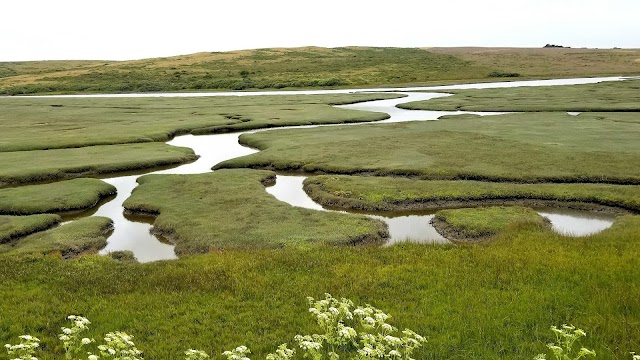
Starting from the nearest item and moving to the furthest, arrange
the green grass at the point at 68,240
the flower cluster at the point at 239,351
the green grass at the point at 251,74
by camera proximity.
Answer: the flower cluster at the point at 239,351 → the green grass at the point at 68,240 → the green grass at the point at 251,74

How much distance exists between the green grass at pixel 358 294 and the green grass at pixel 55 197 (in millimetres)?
10465

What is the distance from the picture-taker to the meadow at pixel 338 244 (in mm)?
13461

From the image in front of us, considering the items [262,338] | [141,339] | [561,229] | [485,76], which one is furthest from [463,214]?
[485,76]

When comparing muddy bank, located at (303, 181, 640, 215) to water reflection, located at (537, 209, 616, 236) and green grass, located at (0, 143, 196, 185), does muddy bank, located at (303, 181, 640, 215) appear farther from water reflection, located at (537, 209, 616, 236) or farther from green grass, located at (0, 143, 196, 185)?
green grass, located at (0, 143, 196, 185)

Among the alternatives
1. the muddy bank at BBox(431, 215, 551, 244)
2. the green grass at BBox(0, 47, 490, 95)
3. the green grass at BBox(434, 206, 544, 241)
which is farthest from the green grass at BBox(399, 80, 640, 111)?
the muddy bank at BBox(431, 215, 551, 244)

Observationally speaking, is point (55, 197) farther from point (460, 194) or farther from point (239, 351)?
point (239, 351)

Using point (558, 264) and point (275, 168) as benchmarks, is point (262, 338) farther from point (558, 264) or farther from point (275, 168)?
point (275, 168)

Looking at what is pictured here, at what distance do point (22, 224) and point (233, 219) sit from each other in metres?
10.4

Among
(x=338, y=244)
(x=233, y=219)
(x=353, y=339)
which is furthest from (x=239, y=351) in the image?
(x=233, y=219)

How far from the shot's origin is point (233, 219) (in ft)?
85.2

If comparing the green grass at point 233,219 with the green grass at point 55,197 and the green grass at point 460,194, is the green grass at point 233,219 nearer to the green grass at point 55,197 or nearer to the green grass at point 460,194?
the green grass at point 55,197

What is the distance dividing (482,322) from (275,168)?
27.8m

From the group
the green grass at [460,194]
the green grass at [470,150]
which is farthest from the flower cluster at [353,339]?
the green grass at [470,150]

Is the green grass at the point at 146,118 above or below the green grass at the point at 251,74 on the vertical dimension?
below
